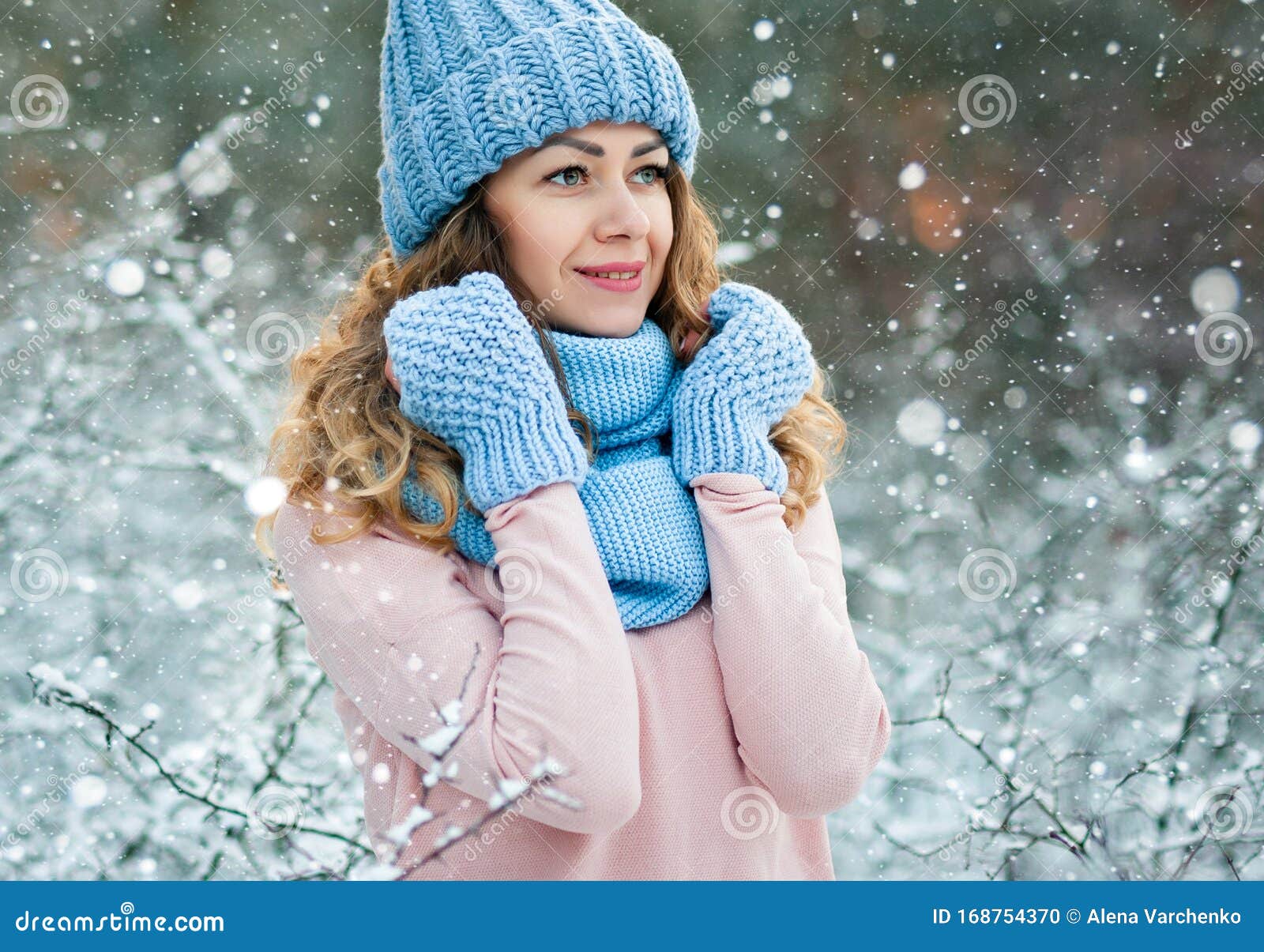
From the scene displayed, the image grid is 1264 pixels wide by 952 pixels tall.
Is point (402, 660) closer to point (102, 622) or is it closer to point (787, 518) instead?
point (787, 518)

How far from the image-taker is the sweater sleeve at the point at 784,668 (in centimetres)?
112

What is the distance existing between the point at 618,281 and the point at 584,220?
0.30ft

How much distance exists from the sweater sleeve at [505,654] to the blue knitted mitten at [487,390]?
1.2 inches

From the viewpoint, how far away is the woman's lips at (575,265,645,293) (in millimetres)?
1272

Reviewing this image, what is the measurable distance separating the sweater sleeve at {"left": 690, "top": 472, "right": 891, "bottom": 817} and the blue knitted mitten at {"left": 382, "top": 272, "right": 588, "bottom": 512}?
0.20 meters

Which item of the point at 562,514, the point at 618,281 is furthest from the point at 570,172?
the point at 562,514

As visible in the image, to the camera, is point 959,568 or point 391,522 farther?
point 959,568

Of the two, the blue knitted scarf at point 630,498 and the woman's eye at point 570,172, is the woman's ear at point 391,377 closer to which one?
the blue knitted scarf at point 630,498

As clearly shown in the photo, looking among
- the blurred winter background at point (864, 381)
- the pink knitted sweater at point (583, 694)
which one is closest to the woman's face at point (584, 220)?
the pink knitted sweater at point (583, 694)

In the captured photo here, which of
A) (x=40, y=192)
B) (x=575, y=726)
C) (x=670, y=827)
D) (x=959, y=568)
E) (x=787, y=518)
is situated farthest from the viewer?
(x=959, y=568)

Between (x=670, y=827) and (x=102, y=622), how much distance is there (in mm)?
1617

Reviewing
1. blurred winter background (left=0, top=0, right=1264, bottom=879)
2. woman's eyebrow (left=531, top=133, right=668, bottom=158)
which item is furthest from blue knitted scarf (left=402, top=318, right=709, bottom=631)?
blurred winter background (left=0, top=0, right=1264, bottom=879)

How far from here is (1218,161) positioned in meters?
2.25

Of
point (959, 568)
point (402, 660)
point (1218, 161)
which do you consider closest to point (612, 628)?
point (402, 660)
